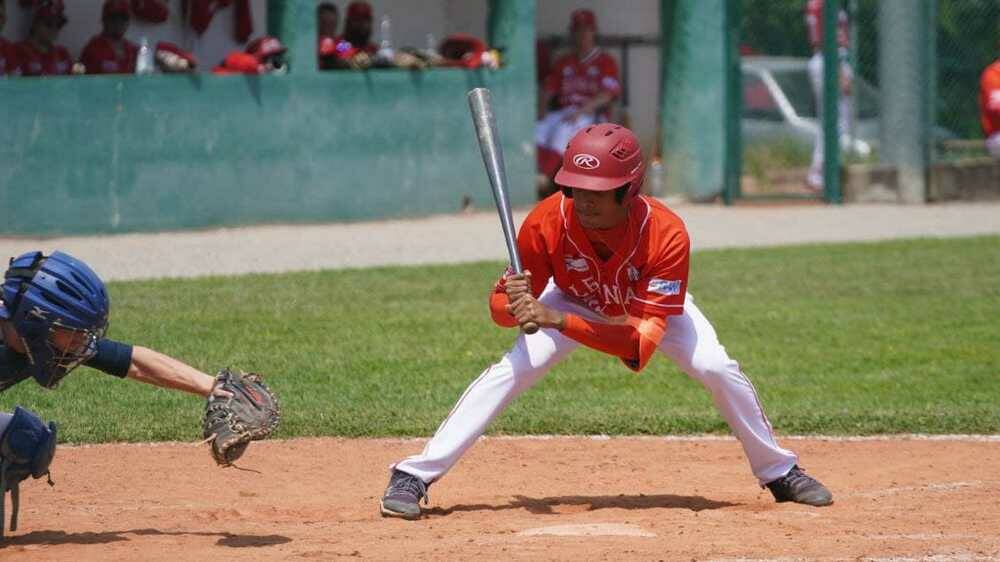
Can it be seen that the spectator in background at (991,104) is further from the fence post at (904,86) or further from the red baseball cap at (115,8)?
the red baseball cap at (115,8)

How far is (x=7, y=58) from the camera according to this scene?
14.2 metres

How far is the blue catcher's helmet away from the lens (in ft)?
16.8

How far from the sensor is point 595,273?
6.05 metres

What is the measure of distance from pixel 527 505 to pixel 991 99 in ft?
38.2

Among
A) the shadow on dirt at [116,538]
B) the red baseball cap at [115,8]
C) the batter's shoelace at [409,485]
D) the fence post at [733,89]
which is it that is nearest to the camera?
the shadow on dirt at [116,538]

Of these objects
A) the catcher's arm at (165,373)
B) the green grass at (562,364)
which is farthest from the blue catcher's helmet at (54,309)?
the green grass at (562,364)

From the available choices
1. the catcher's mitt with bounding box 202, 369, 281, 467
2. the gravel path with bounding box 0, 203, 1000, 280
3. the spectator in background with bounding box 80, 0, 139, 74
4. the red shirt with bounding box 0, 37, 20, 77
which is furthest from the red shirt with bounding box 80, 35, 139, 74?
the catcher's mitt with bounding box 202, 369, 281, 467

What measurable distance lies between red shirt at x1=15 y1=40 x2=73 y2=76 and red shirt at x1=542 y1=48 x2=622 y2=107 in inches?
216

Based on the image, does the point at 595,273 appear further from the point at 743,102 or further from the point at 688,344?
the point at 743,102

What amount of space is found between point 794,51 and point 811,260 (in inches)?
248

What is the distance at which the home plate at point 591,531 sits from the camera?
19.0ft

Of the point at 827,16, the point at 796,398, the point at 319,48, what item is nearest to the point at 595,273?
the point at 796,398

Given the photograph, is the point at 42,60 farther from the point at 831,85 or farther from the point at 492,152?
the point at 492,152

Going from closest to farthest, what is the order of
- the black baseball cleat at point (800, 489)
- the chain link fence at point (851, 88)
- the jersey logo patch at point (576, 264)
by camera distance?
1. the jersey logo patch at point (576, 264)
2. the black baseball cleat at point (800, 489)
3. the chain link fence at point (851, 88)
